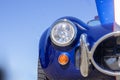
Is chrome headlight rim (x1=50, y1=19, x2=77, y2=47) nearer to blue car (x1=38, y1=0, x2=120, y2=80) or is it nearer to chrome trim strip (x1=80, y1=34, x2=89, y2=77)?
blue car (x1=38, y1=0, x2=120, y2=80)

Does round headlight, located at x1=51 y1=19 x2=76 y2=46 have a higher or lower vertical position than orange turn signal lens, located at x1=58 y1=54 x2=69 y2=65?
higher

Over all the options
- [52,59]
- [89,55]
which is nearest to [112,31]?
[89,55]

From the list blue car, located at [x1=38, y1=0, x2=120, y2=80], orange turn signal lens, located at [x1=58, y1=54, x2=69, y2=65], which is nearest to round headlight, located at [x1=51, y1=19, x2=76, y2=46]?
blue car, located at [x1=38, y1=0, x2=120, y2=80]

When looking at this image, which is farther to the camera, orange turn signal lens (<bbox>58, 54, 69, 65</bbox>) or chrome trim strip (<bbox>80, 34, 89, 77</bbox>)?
orange turn signal lens (<bbox>58, 54, 69, 65</bbox>)

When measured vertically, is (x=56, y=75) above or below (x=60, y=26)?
below

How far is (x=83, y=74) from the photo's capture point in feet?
6.81

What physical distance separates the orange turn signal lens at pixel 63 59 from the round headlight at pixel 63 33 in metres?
0.11

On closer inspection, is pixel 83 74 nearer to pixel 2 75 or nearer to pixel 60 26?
pixel 60 26

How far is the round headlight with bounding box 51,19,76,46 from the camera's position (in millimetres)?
2158

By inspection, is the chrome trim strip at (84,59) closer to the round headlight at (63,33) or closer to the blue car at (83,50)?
the blue car at (83,50)

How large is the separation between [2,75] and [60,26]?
54.1 inches

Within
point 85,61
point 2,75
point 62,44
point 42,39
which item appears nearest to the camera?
point 85,61

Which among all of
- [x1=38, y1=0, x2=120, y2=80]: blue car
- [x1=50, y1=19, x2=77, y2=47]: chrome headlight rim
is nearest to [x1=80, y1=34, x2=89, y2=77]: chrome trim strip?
[x1=38, y1=0, x2=120, y2=80]: blue car

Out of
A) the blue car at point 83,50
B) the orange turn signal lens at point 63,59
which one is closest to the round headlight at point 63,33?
the blue car at point 83,50
